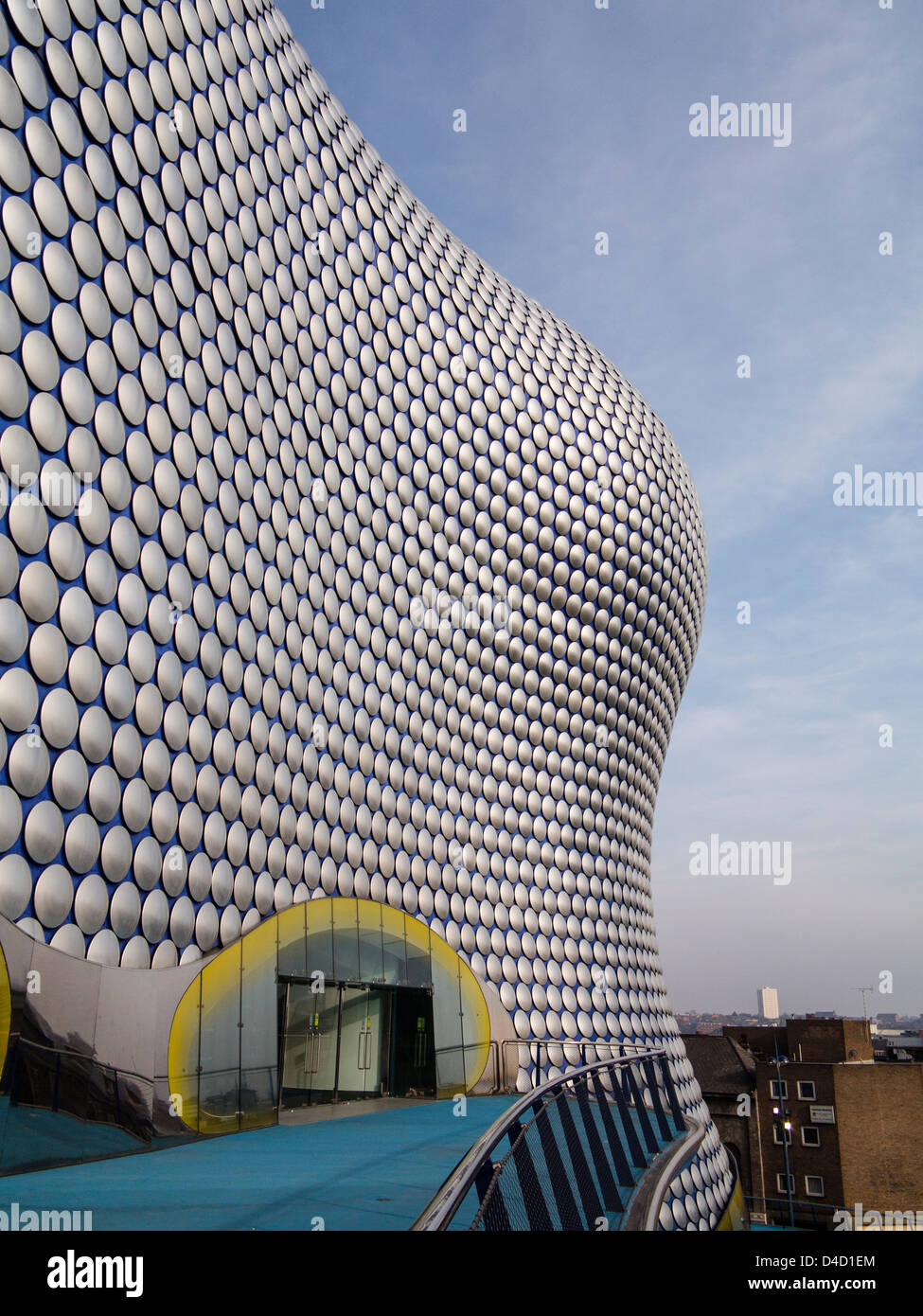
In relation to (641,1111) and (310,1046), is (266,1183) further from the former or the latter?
(310,1046)

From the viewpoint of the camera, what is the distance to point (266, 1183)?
7.06 m

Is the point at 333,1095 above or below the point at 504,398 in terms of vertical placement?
below

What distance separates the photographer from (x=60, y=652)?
10.5 meters

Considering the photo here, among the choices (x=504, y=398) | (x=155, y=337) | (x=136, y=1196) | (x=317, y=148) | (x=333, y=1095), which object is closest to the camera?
(x=136, y=1196)

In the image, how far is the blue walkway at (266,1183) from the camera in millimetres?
5672

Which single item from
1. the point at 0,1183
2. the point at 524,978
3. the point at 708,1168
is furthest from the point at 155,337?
the point at 524,978

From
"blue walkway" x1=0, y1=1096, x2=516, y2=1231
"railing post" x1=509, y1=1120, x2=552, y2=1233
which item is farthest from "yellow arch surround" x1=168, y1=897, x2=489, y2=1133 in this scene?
"railing post" x1=509, y1=1120, x2=552, y2=1233

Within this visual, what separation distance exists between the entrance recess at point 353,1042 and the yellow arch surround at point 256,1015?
1.16 feet

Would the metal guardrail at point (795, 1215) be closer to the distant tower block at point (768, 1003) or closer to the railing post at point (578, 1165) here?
the railing post at point (578, 1165)

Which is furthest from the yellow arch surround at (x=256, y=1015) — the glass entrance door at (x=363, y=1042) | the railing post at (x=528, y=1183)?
the railing post at (x=528, y=1183)

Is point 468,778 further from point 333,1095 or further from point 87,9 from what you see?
point 87,9

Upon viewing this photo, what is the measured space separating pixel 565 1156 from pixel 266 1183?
2.77 metres
